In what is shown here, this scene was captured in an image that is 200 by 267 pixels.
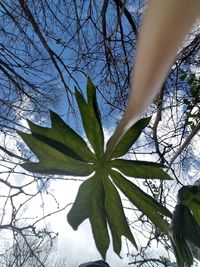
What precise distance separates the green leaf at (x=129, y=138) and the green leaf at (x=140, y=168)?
0.02 meters

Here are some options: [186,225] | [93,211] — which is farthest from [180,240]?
[93,211]

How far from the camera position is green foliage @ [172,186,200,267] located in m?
0.48

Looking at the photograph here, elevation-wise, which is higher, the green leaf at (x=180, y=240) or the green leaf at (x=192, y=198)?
the green leaf at (x=192, y=198)

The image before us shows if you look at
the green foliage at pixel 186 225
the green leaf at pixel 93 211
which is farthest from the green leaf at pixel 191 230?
the green leaf at pixel 93 211

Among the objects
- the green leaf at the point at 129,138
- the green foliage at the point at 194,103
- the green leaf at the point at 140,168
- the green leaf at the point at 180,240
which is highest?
the green foliage at the point at 194,103

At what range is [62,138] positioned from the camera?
1.47 feet

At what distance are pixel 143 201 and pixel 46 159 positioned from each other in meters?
0.16

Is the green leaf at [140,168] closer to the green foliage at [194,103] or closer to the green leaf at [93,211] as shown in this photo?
the green leaf at [93,211]

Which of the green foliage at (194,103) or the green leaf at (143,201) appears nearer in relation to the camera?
the green leaf at (143,201)

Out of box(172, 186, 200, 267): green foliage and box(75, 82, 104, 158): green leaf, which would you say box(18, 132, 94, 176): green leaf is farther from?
box(172, 186, 200, 267): green foliage

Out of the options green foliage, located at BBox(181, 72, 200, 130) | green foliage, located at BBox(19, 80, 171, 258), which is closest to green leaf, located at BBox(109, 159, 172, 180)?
green foliage, located at BBox(19, 80, 171, 258)

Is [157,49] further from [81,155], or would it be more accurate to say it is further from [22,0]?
[22,0]

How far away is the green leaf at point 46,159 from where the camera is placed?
0.44 metres

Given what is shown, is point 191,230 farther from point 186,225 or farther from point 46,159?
point 46,159
